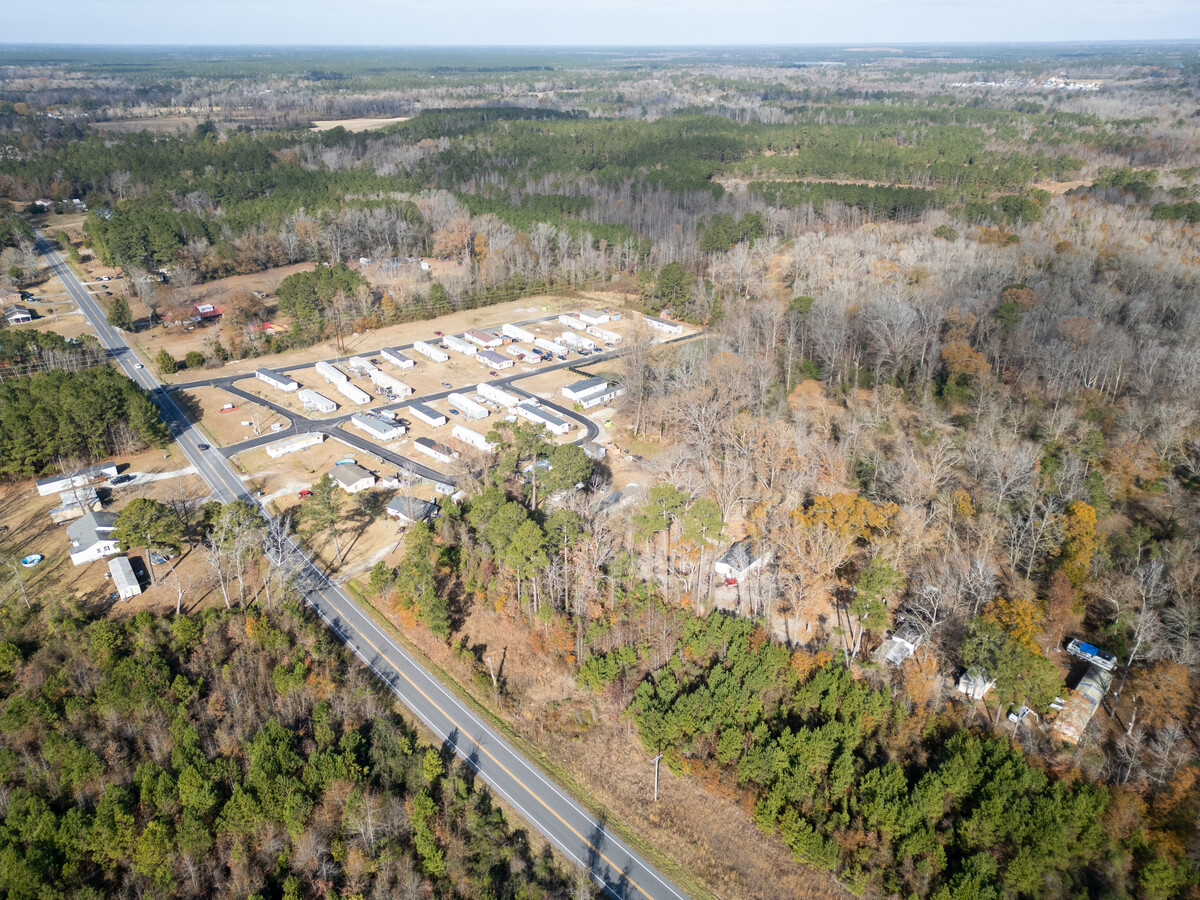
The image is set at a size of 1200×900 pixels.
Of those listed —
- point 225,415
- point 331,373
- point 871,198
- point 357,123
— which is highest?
point 357,123

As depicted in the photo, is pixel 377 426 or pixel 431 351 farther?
pixel 431 351

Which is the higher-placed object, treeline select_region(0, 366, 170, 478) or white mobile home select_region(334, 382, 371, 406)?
treeline select_region(0, 366, 170, 478)

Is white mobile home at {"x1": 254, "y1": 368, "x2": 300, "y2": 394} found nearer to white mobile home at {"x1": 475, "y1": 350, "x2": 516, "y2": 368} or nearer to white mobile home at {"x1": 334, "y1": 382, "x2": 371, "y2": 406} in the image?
white mobile home at {"x1": 334, "y1": 382, "x2": 371, "y2": 406}

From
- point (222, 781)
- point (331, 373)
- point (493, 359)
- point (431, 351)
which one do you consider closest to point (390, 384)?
point (331, 373)

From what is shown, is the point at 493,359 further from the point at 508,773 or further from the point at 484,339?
the point at 508,773

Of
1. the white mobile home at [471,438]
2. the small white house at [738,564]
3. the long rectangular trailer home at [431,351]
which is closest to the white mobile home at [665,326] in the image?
the long rectangular trailer home at [431,351]

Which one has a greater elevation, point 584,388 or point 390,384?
point 584,388

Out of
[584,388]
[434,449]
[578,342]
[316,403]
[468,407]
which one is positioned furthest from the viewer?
[578,342]

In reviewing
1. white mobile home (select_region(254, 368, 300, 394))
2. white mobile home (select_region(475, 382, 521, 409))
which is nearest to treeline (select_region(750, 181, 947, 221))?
white mobile home (select_region(475, 382, 521, 409))
